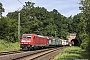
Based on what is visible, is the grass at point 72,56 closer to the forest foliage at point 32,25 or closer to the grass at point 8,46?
the grass at point 8,46

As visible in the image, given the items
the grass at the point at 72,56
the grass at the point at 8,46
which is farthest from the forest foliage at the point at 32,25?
the grass at the point at 72,56

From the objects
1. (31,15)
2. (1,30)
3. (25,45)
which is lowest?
(25,45)

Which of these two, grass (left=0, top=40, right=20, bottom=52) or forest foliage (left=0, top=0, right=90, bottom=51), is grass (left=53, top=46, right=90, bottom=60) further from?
forest foliage (left=0, top=0, right=90, bottom=51)

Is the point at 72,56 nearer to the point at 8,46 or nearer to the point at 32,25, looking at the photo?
the point at 8,46

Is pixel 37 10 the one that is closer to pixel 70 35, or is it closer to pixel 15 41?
pixel 70 35

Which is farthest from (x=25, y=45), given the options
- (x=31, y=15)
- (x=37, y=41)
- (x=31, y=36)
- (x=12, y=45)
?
(x=31, y=15)

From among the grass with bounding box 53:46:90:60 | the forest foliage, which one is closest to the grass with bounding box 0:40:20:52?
the forest foliage

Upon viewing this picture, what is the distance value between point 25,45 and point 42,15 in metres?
83.4

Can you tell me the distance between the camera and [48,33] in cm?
11000

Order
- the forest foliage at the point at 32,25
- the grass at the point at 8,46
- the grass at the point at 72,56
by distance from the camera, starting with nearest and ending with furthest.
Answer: the grass at the point at 72,56 < the grass at the point at 8,46 < the forest foliage at the point at 32,25

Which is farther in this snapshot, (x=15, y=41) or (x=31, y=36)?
(x=15, y=41)

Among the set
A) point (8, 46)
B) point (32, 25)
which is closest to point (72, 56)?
point (8, 46)

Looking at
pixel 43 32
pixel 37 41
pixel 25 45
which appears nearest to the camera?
pixel 25 45

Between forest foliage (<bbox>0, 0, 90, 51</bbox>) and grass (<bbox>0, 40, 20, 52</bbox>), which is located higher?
forest foliage (<bbox>0, 0, 90, 51</bbox>)
